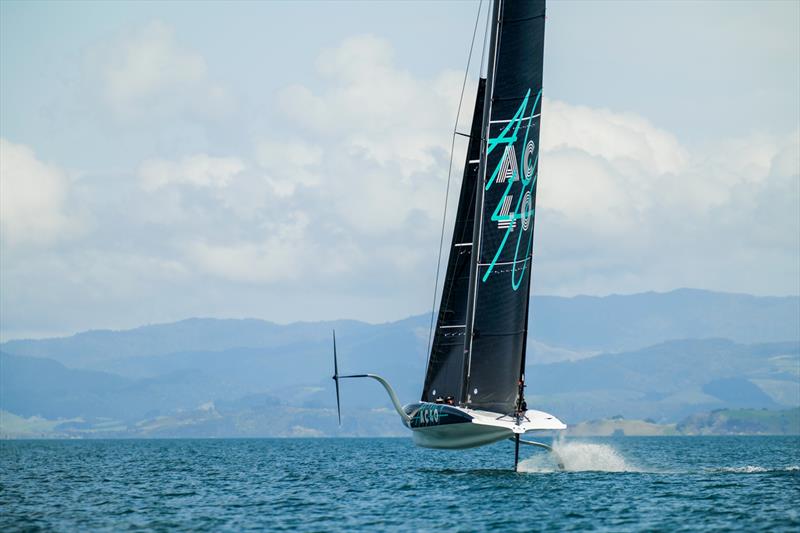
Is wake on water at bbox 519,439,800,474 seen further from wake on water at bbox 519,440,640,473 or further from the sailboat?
the sailboat

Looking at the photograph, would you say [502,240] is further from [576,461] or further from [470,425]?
[576,461]

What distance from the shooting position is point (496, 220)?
53.1m

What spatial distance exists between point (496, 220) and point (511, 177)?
82.2 inches

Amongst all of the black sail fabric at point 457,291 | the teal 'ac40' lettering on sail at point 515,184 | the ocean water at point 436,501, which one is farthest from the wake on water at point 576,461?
the teal 'ac40' lettering on sail at point 515,184

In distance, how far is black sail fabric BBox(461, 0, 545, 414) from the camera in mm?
52562

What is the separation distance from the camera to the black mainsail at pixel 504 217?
52250 mm

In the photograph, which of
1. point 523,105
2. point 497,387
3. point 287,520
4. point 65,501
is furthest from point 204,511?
point 523,105

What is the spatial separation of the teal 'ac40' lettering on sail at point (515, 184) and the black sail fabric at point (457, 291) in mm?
4296

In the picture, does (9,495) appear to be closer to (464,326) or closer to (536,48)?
(464,326)

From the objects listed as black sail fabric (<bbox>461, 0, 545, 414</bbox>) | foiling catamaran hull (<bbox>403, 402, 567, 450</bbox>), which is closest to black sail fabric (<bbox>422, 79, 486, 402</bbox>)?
foiling catamaran hull (<bbox>403, 402, 567, 450</bbox>)

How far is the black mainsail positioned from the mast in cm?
5

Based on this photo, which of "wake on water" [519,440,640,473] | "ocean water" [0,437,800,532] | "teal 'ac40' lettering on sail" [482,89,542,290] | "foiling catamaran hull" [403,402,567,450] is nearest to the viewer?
"ocean water" [0,437,800,532]

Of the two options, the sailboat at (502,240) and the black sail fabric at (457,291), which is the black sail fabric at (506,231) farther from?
the black sail fabric at (457,291)

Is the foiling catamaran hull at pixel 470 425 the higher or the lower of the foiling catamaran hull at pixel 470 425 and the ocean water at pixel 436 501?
the higher
